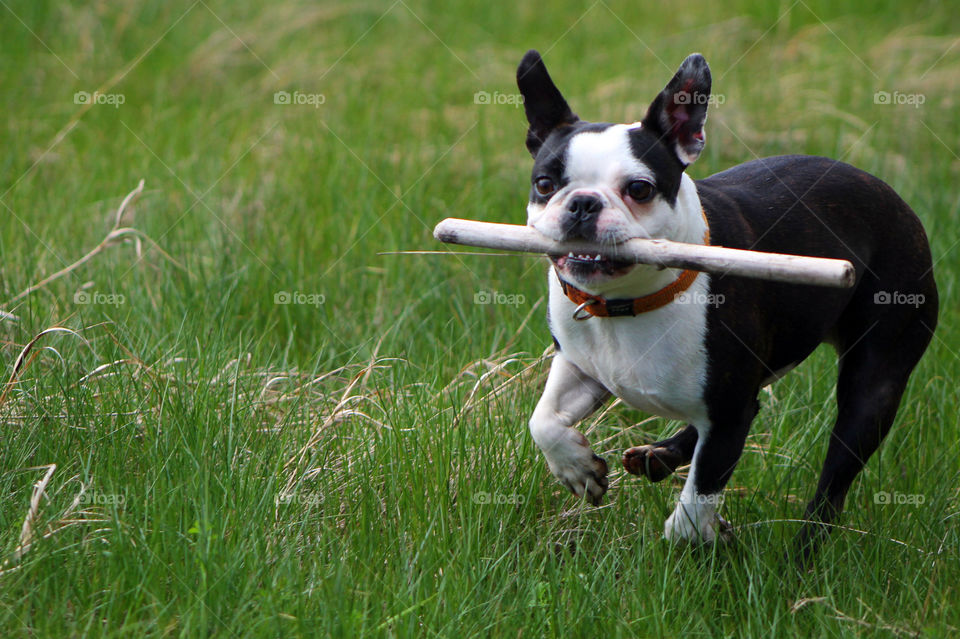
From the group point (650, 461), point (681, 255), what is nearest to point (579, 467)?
point (650, 461)

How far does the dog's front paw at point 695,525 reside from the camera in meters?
3.47

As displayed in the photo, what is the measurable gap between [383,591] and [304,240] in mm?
2940

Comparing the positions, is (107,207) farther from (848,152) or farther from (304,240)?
(848,152)

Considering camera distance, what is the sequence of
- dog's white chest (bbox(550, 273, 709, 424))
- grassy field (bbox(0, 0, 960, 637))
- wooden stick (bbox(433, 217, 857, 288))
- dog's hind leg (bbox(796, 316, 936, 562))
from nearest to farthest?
wooden stick (bbox(433, 217, 857, 288))
grassy field (bbox(0, 0, 960, 637))
dog's white chest (bbox(550, 273, 709, 424))
dog's hind leg (bbox(796, 316, 936, 562))

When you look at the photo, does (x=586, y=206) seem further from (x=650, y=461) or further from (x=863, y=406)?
(x=863, y=406)

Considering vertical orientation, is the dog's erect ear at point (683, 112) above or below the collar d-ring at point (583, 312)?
above

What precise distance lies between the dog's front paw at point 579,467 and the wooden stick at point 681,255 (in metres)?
0.68

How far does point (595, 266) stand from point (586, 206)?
19 cm

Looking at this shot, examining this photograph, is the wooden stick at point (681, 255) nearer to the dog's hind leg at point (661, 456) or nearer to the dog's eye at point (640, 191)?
the dog's eye at point (640, 191)

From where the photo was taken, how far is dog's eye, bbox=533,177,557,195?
11.1 feet

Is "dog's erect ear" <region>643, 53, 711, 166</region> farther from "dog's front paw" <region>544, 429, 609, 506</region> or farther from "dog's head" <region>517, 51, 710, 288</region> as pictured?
"dog's front paw" <region>544, 429, 609, 506</region>

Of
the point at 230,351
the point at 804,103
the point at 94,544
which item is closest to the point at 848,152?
the point at 804,103

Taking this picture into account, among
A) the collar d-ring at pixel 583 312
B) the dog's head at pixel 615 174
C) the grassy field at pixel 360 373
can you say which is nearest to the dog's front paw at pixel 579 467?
the grassy field at pixel 360 373

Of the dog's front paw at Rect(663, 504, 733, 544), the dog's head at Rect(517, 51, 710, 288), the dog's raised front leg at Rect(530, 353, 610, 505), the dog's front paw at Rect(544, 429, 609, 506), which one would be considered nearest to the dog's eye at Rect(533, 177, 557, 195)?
the dog's head at Rect(517, 51, 710, 288)
